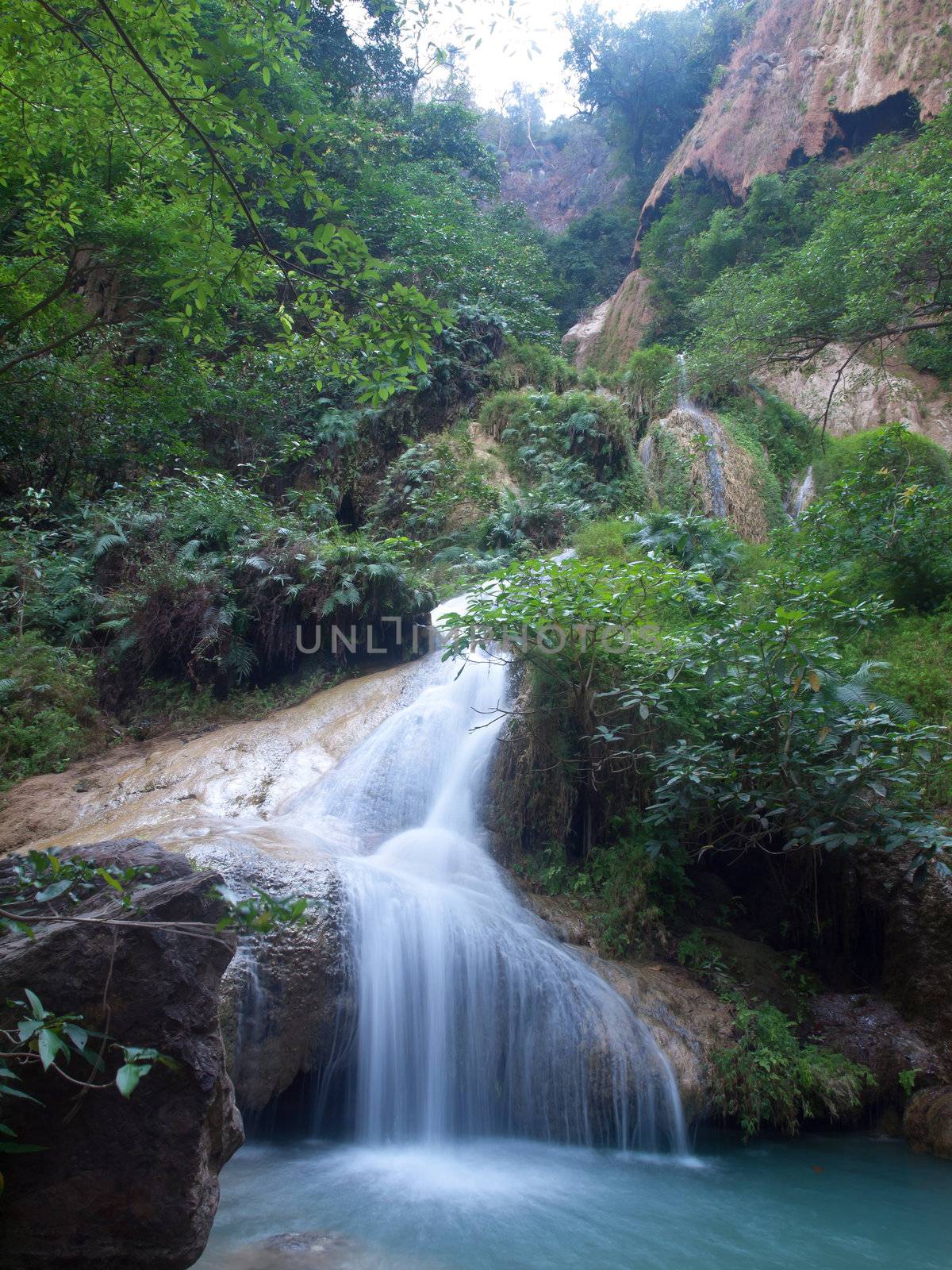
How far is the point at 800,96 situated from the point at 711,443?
13521 mm

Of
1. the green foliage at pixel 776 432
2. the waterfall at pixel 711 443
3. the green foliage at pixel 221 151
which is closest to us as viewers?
the green foliage at pixel 221 151

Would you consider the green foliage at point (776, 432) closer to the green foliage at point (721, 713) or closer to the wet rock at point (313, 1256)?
the green foliage at point (721, 713)

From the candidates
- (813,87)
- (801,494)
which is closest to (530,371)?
(801,494)

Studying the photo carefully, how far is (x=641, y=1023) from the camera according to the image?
5371mm

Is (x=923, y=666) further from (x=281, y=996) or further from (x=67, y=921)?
(x=67, y=921)

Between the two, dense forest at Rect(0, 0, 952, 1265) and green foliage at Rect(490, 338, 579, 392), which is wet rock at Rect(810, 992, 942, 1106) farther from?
green foliage at Rect(490, 338, 579, 392)

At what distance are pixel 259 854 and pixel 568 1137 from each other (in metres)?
2.73

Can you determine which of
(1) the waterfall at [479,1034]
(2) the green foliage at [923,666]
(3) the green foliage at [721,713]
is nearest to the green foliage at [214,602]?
(3) the green foliage at [721,713]

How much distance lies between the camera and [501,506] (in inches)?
526

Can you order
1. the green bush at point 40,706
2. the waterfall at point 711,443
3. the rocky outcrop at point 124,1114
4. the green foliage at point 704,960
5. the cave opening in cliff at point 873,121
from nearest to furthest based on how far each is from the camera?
the rocky outcrop at point 124,1114, the green foliage at point 704,960, the green bush at point 40,706, the waterfall at point 711,443, the cave opening in cliff at point 873,121

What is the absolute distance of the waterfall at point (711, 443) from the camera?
45.5 feet

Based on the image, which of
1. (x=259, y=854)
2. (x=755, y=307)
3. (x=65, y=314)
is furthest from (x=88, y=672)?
(x=755, y=307)

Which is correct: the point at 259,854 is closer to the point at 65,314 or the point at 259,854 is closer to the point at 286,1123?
the point at 286,1123

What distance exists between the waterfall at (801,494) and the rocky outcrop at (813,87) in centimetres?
841
